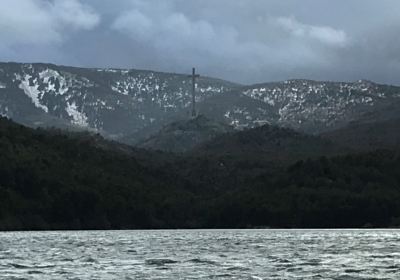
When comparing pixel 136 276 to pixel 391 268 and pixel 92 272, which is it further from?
pixel 391 268

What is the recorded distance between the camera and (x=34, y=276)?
8869 centimetres

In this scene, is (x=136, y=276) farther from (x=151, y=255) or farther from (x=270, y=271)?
(x=151, y=255)

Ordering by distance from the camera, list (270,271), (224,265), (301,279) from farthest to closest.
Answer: (224,265) → (270,271) → (301,279)

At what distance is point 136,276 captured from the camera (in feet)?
289

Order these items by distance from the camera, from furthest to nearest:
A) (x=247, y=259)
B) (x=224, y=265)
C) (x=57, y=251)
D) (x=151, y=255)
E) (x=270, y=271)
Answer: (x=57, y=251), (x=151, y=255), (x=247, y=259), (x=224, y=265), (x=270, y=271)

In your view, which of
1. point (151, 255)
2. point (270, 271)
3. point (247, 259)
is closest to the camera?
point (270, 271)

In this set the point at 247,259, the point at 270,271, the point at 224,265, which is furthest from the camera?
the point at 247,259

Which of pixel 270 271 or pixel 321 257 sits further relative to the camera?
pixel 321 257

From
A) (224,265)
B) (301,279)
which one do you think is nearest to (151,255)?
(224,265)

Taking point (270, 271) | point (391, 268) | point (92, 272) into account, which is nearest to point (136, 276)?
point (92, 272)

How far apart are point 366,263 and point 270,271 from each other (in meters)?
20.1

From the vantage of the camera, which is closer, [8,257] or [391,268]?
[391,268]

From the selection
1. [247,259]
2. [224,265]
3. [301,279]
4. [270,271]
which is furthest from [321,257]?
[301,279]

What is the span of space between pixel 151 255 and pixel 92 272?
3478 cm
